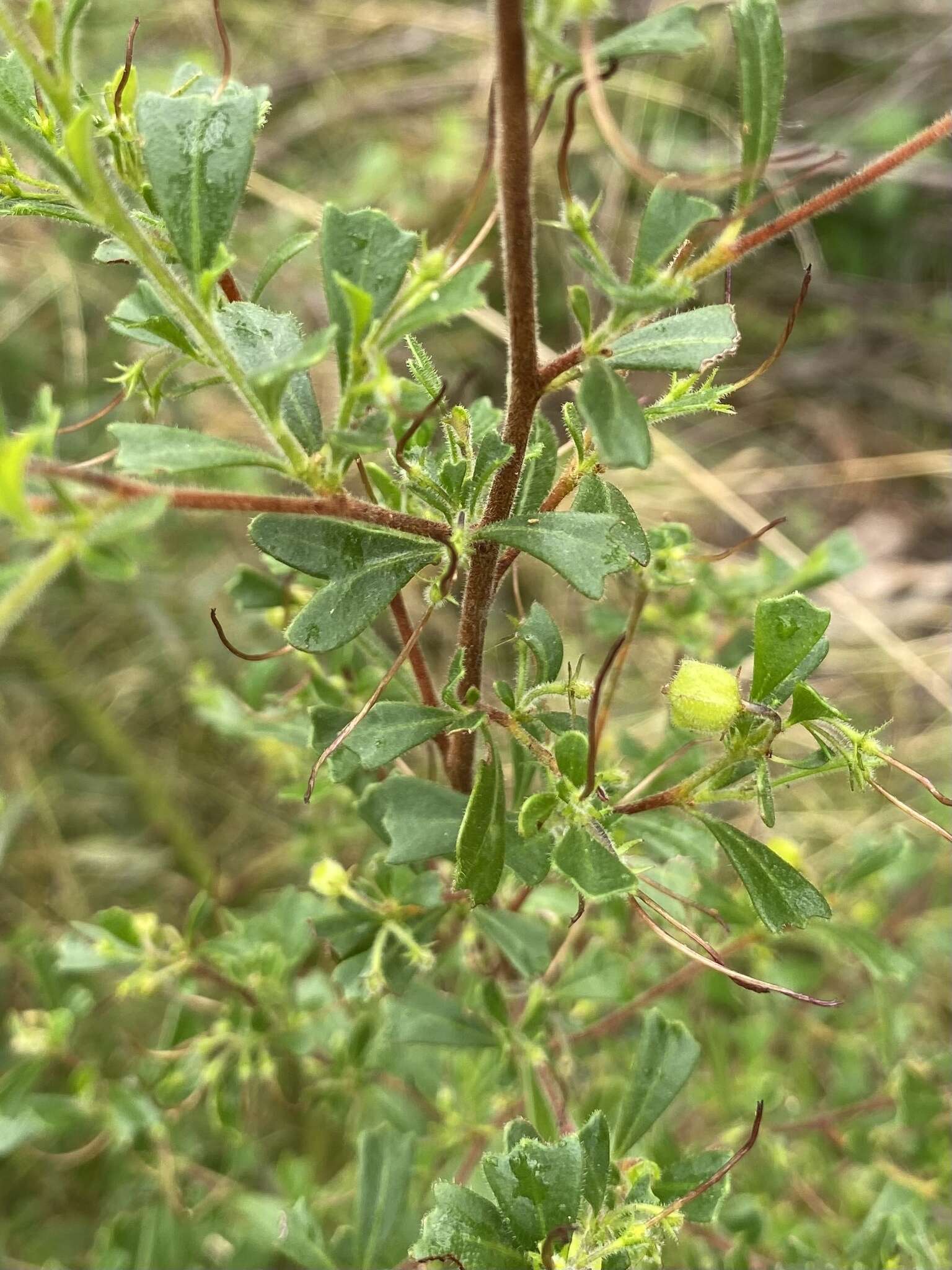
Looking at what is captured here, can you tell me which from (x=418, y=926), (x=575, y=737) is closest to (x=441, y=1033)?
(x=418, y=926)

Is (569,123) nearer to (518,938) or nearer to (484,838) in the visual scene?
(484,838)

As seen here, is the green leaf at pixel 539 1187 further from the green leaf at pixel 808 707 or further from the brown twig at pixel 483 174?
the brown twig at pixel 483 174

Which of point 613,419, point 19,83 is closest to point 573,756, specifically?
point 613,419

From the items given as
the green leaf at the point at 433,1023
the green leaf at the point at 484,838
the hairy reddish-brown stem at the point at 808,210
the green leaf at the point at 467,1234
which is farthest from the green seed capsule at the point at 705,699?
the green leaf at the point at 433,1023

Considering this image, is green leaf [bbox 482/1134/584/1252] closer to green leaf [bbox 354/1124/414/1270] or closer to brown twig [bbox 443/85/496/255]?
green leaf [bbox 354/1124/414/1270]

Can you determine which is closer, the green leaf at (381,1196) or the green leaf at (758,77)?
the green leaf at (758,77)

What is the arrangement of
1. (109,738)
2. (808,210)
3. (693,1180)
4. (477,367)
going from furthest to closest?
(477,367)
(109,738)
(693,1180)
(808,210)
